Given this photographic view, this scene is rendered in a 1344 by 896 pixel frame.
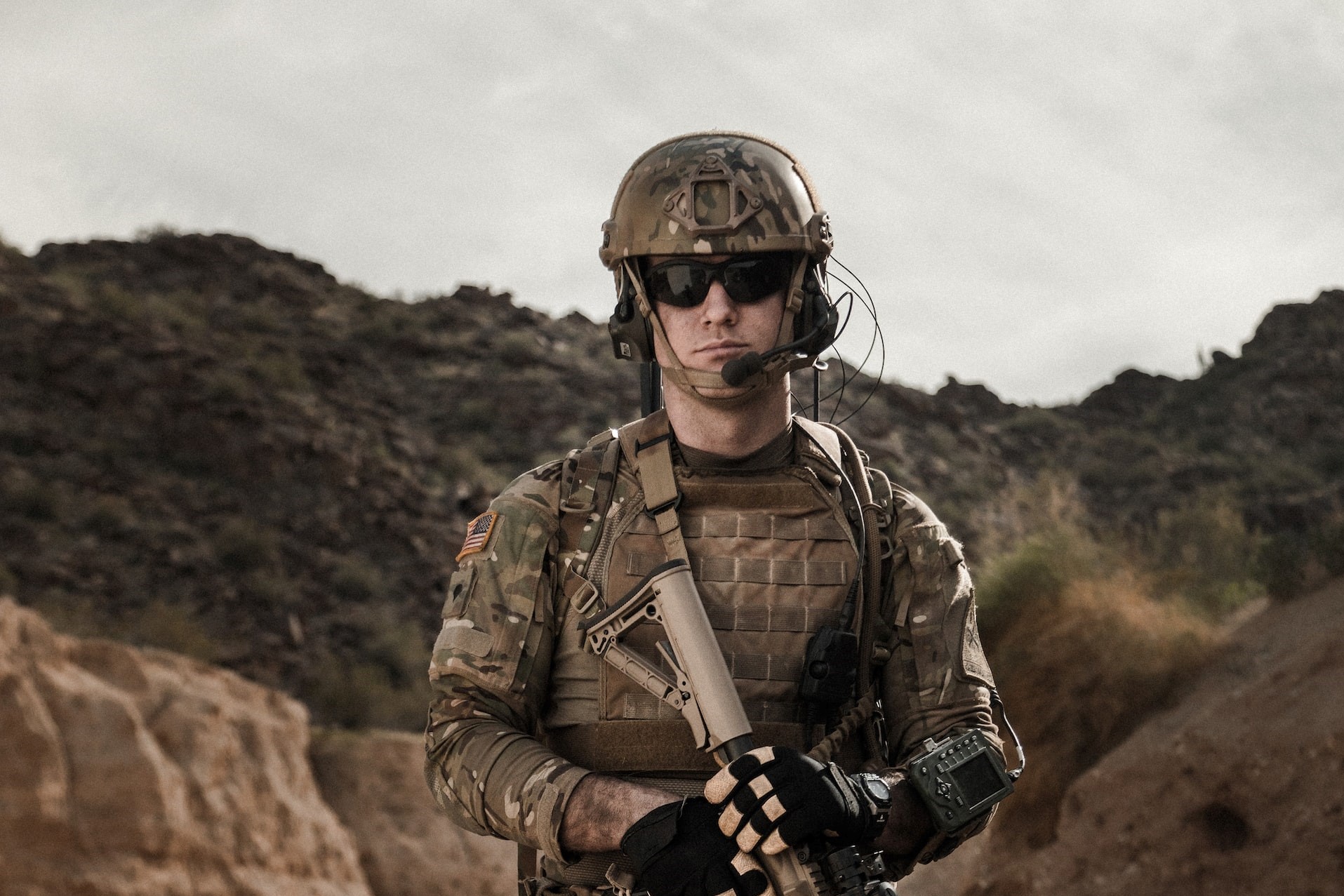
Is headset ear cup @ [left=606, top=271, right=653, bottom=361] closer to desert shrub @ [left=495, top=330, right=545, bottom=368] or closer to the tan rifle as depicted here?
the tan rifle

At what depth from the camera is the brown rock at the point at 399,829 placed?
11.7 m

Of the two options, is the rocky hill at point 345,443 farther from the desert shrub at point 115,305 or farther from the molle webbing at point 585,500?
the molle webbing at point 585,500

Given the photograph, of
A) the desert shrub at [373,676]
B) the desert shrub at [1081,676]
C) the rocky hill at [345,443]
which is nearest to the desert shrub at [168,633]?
the rocky hill at [345,443]

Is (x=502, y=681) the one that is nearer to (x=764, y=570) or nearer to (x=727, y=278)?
(x=764, y=570)

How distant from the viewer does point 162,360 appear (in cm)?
2103

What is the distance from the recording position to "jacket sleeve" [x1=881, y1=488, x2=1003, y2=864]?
9.98 feet

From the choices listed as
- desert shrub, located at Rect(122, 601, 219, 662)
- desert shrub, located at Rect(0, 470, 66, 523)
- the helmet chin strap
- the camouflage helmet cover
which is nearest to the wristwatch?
the helmet chin strap

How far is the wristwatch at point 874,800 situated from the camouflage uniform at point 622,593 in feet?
0.97

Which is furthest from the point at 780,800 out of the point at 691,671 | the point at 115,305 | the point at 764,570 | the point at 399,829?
the point at 115,305

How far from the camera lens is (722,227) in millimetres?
3018

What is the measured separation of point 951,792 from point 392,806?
10374 mm

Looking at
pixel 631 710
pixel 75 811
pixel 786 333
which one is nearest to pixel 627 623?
pixel 631 710

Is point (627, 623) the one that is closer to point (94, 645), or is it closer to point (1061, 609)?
point (94, 645)

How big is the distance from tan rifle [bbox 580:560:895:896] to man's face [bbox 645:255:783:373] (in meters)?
0.51
